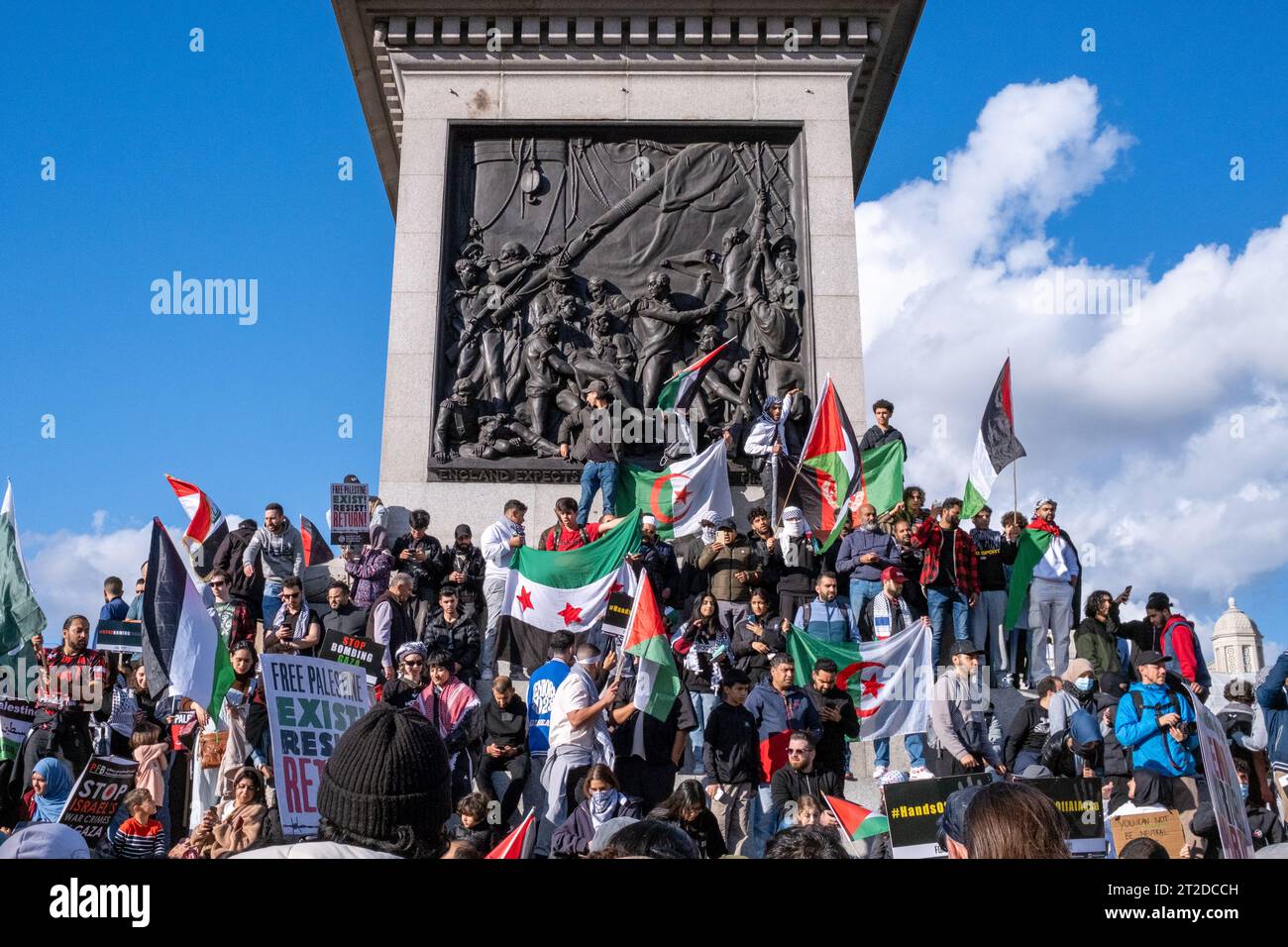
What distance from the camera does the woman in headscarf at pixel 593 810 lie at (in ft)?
27.6

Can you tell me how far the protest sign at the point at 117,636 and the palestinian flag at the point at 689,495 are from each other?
19.3 ft

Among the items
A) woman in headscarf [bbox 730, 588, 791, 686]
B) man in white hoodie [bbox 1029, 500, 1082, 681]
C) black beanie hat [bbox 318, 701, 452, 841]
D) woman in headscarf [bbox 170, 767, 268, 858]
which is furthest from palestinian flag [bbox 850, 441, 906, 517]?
black beanie hat [bbox 318, 701, 452, 841]

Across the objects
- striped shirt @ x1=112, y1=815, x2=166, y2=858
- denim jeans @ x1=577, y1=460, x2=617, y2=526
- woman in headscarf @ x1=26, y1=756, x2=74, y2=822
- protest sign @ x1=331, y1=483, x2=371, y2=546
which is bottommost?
striped shirt @ x1=112, y1=815, x2=166, y2=858

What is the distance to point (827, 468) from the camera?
15.8 m

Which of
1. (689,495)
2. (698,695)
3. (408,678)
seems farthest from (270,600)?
(698,695)

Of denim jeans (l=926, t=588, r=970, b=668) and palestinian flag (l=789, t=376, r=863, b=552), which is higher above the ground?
palestinian flag (l=789, t=376, r=863, b=552)

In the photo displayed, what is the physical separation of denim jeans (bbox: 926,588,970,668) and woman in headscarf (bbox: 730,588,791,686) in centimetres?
185

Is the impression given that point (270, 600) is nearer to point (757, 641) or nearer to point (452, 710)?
point (452, 710)

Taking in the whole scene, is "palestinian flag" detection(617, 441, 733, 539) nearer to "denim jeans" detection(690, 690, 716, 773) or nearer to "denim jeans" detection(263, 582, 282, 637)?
"denim jeans" detection(263, 582, 282, 637)

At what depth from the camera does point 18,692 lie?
1327 centimetres

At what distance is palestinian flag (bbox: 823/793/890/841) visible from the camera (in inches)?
339

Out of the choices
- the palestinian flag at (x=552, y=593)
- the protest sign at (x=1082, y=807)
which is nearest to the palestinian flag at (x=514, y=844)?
the protest sign at (x=1082, y=807)
